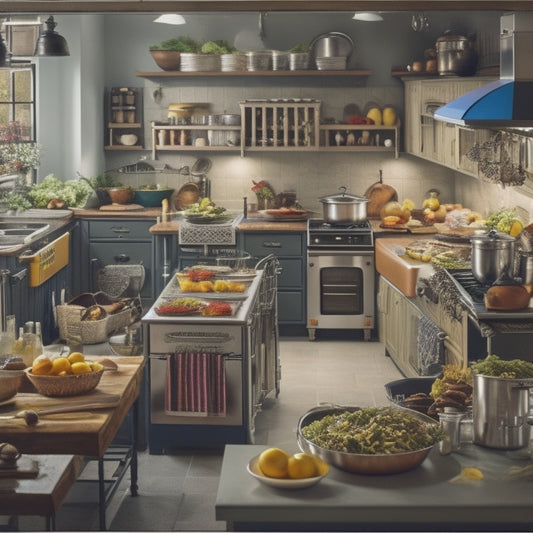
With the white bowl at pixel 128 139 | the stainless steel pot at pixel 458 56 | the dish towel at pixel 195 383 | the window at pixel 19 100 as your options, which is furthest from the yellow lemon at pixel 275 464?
the white bowl at pixel 128 139

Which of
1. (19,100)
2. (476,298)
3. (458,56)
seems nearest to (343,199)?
(458,56)

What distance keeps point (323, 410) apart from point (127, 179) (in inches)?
318

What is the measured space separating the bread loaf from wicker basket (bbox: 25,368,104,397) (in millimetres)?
2607

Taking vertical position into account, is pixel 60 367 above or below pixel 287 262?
below

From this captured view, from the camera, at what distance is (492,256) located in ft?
23.6

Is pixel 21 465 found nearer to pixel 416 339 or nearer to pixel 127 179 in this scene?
pixel 416 339

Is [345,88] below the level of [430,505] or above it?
above

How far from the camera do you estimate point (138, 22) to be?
11.9 m

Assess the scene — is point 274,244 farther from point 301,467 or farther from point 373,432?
point 301,467

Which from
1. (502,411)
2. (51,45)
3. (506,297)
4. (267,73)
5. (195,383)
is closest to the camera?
(502,411)

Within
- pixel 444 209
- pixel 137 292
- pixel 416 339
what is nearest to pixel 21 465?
pixel 416 339

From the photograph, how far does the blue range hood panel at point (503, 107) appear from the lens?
4629 millimetres

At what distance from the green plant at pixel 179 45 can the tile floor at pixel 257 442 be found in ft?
10.8

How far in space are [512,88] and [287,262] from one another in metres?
6.18
